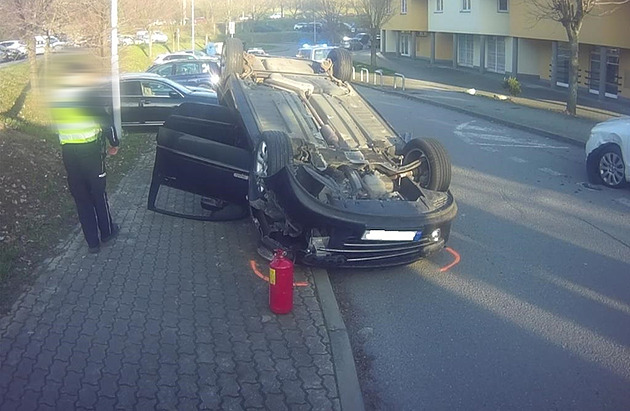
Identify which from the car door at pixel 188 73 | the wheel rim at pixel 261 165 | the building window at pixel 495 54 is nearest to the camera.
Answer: the wheel rim at pixel 261 165

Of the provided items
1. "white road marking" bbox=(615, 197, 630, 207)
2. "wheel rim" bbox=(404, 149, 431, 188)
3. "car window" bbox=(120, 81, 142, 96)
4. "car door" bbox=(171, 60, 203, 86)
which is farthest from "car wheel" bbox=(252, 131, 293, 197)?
"car door" bbox=(171, 60, 203, 86)

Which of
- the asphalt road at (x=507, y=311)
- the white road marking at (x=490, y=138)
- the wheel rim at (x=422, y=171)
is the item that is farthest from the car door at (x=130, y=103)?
the wheel rim at (x=422, y=171)

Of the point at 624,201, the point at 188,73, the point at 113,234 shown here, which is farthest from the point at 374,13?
the point at 113,234

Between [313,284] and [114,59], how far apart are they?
258 inches

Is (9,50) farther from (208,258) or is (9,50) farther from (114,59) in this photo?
(208,258)

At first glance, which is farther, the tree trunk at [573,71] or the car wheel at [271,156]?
the tree trunk at [573,71]

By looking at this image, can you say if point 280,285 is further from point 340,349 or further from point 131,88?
point 131,88

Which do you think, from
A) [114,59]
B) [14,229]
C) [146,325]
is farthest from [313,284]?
[114,59]

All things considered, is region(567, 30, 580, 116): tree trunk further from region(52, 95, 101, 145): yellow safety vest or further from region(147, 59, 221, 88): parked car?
region(52, 95, 101, 145): yellow safety vest

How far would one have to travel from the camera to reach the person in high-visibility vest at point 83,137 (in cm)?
790

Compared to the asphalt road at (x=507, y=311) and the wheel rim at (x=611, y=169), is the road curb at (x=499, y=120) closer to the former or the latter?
the wheel rim at (x=611, y=169)

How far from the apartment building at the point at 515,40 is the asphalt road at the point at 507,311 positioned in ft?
49.3

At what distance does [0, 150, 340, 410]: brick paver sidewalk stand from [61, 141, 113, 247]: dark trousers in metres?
0.30

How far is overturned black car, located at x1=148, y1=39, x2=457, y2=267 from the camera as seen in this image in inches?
298
